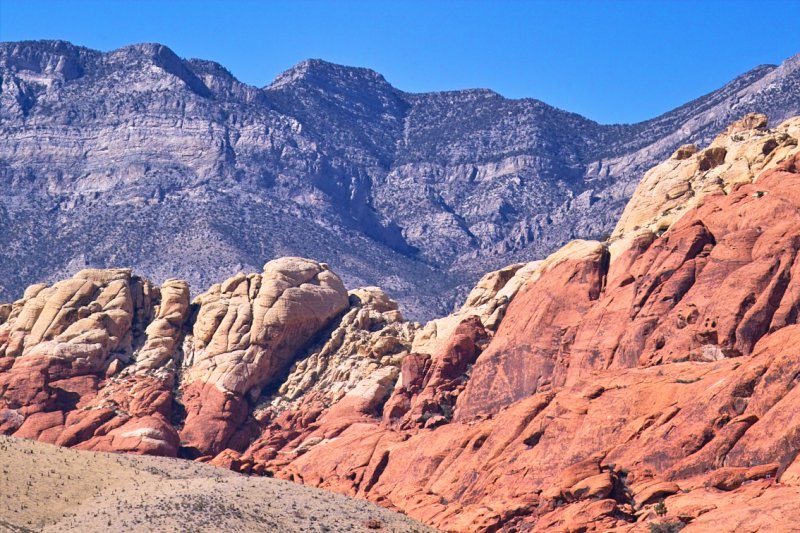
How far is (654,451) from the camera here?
77.9 meters

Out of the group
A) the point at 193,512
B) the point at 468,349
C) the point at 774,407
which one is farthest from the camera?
the point at 468,349

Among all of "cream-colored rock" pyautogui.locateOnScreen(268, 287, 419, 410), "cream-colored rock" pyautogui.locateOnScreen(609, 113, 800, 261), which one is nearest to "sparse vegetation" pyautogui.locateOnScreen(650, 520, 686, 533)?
"cream-colored rock" pyautogui.locateOnScreen(609, 113, 800, 261)

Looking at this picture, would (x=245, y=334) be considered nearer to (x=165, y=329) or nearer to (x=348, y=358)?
(x=165, y=329)

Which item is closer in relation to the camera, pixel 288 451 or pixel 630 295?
pixel 630 295

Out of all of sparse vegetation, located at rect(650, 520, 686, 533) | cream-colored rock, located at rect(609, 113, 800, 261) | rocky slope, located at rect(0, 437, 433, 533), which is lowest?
rocky slope, located at rect(0, 437, 433, 533)

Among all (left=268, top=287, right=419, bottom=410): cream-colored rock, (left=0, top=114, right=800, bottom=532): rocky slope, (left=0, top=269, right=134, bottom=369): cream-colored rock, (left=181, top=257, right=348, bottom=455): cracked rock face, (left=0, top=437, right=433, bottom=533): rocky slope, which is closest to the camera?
(left=0, top=114, right=800, bottom=532): rocky slope

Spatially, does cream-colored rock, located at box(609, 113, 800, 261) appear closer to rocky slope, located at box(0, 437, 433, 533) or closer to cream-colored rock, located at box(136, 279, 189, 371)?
rocky slope, located at box(0, 437, 433, 533)

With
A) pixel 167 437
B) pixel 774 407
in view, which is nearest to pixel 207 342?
pixel 167 437

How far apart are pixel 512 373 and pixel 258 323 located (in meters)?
29.2

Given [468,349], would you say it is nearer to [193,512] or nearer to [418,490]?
[418,490]

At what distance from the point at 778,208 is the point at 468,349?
26315 millimetres

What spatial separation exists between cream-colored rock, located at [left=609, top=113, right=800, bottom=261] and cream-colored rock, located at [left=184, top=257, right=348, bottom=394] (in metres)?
27.7

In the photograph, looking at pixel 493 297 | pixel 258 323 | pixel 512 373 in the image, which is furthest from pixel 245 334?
pixel 512 373

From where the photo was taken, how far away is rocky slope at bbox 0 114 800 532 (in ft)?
249
